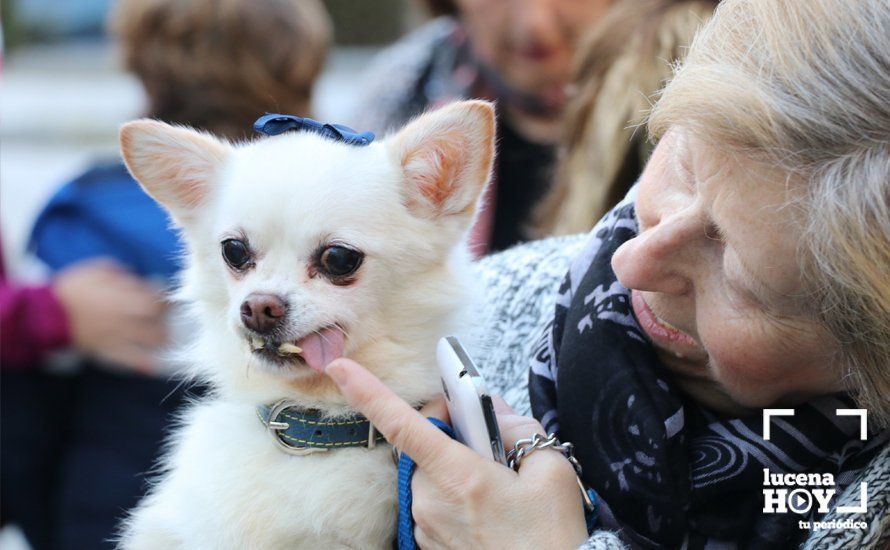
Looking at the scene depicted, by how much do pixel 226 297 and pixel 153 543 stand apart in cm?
48

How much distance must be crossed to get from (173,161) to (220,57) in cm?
142

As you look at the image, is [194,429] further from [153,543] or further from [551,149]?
[551,149]

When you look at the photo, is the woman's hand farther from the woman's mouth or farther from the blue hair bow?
the blue hair bow

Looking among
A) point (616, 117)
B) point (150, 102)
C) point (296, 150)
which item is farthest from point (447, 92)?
point (296, 150)

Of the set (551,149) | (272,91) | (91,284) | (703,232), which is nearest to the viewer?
(703,232)

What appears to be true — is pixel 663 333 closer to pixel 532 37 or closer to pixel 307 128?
pixel 307 128

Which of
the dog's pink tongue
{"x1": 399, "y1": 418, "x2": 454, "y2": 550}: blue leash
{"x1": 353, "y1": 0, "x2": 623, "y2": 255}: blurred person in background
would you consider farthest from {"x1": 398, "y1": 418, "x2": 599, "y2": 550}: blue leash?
{"x1": 353, "y1": 0, "x2": 623, "y2": 255}: blurred person in background

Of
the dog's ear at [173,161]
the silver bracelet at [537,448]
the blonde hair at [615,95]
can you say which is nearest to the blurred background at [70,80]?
the blonde hair at [615,95]

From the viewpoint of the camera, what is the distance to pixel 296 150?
181cm

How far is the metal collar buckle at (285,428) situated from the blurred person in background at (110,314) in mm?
1303

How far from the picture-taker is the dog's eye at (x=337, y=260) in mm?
1724

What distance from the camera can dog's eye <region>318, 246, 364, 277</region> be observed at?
172 centimetres

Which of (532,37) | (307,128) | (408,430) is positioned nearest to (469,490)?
(408,430)

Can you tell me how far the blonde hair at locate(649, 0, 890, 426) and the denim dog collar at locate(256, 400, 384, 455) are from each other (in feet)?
2.42
